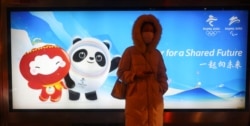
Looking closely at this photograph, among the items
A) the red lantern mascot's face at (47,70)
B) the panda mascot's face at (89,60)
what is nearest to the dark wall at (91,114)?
the red lantern mascot's face at (47,70)

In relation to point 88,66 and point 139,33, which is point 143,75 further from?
point 88,66

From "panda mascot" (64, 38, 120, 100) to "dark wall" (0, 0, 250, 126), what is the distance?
0.54 feet

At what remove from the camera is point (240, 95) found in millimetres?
2623

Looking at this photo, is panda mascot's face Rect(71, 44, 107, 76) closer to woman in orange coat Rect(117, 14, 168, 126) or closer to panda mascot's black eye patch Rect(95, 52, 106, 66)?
panda mascot's black eye patch Rect(95, 52, 106, 66)

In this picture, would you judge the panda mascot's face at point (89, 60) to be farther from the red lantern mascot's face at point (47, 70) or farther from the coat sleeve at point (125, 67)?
the coat sleeve at point (125, 67)

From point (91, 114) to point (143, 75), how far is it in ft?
2.33

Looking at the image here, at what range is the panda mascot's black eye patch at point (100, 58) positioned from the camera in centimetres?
259

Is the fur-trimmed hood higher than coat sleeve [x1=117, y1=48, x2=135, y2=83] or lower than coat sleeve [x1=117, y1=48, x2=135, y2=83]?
higher

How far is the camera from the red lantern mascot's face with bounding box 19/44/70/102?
2586 millimetres

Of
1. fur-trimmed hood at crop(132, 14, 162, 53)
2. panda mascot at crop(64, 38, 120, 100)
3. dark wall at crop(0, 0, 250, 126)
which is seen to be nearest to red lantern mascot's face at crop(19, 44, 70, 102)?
panda mascot at crop(64, 38, 120, 100)

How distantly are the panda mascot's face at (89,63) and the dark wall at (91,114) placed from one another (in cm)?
22

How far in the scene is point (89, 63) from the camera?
8.52 feet
